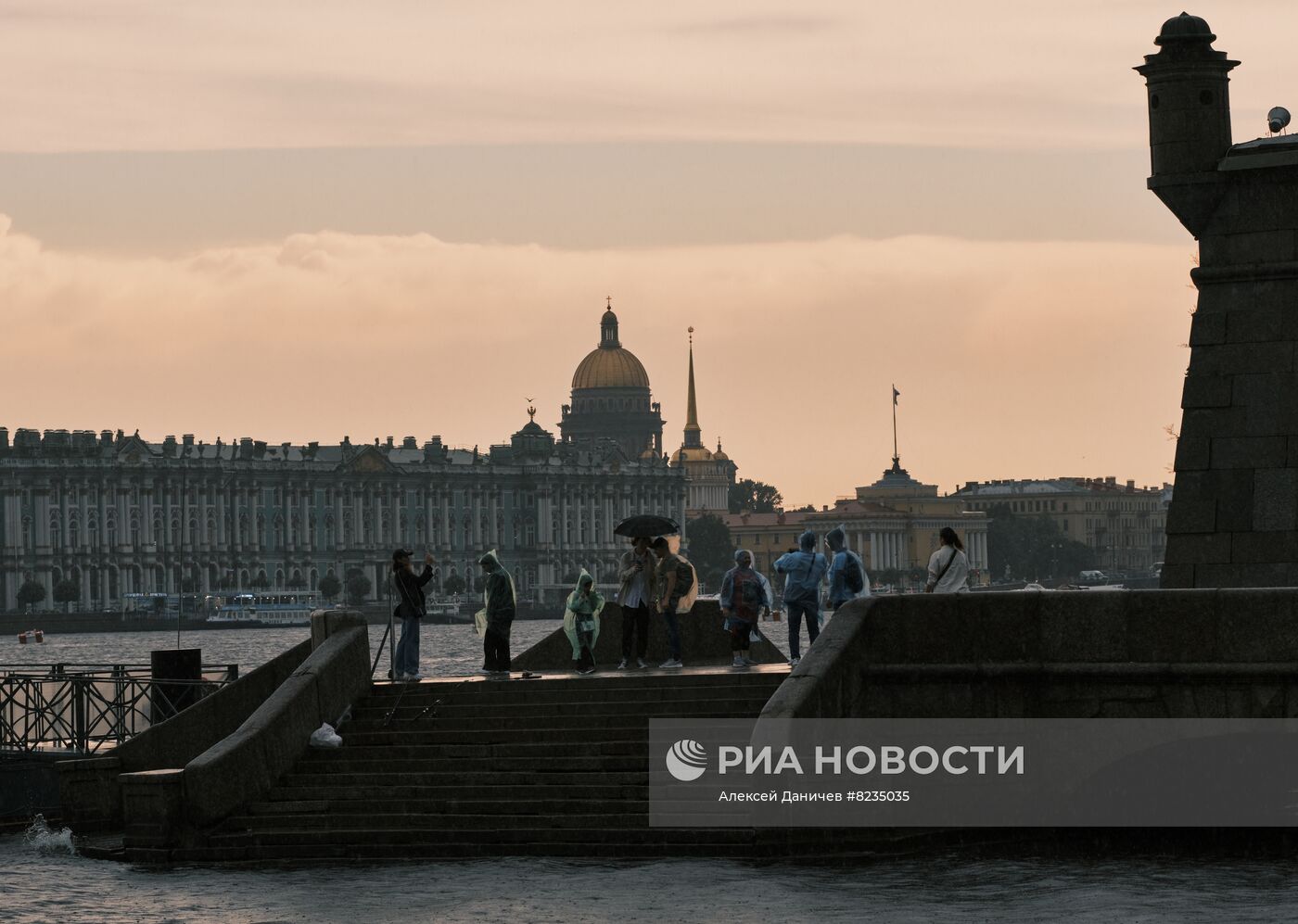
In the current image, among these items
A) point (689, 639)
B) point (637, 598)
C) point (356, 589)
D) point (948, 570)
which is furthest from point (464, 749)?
point (356, 589)

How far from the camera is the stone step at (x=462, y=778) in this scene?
1792 cm

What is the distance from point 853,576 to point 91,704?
6.97 m

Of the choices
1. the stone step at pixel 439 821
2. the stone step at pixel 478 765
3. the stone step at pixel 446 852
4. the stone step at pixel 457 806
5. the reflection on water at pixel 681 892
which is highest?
the stone step at pixel 478 765

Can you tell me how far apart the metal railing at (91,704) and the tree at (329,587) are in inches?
5735

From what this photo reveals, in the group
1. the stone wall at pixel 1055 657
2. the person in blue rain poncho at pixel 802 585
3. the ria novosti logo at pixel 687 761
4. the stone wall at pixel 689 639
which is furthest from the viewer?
the stone wall at pixel 689 639

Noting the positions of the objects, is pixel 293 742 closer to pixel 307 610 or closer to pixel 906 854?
pixel 906 854

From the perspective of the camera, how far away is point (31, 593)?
152m

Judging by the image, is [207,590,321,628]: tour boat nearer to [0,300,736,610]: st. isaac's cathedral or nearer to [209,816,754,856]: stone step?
[0,300,736,610]: st. isaac's cathedral

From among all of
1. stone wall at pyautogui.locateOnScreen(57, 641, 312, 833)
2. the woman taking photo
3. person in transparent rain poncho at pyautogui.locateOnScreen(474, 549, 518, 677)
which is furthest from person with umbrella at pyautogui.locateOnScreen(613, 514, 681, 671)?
the woman taking photo

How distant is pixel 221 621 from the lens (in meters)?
151

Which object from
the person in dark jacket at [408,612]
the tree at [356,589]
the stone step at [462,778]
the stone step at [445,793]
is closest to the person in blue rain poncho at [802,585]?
the person in dark jacket at [408,612]

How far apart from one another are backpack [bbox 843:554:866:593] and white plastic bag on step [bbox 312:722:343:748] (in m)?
4.09

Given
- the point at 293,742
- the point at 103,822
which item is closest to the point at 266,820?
the point at 293,742

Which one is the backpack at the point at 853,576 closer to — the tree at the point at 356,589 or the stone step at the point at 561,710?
the stone step at the point at 561,710
